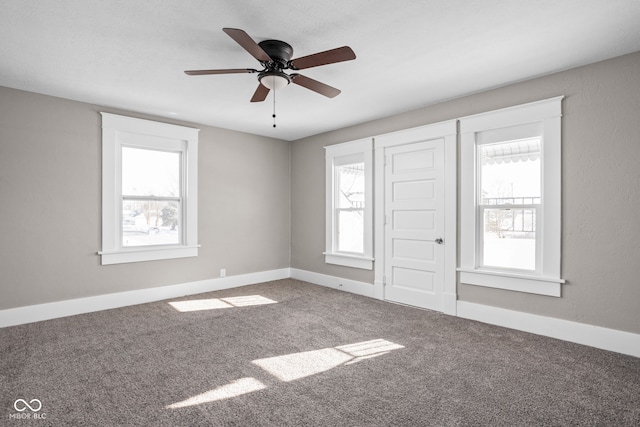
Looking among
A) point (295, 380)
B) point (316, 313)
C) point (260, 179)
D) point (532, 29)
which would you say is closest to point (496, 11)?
point (532, 29)

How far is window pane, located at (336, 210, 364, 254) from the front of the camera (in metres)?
5.34

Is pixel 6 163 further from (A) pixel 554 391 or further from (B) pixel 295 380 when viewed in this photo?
(A) pixel 554 391

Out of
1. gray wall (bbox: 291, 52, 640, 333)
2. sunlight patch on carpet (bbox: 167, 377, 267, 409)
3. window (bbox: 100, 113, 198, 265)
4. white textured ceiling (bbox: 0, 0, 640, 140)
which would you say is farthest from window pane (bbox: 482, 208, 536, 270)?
window (bbox: 100, 113, 198, 265)

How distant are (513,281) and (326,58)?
9.68 ft

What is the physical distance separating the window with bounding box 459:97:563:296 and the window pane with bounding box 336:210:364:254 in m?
1.66

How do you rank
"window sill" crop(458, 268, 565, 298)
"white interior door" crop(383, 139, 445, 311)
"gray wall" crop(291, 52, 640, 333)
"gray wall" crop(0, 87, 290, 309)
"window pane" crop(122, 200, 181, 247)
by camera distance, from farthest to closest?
"window pane" crop(122, 200, 181, 247)
"white interior door" crop(383, 139, 445, 311)
"gray wall" crop(0, 87, 290, 309)
"window sill" crop(458, 268, 565, 298)
"gray wall" crop(291, 52, 640, 333)

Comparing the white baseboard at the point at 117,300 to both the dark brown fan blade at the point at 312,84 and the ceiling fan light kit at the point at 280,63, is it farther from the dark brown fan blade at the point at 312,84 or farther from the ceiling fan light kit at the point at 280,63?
the dark brown fan blade at the point at 312,84

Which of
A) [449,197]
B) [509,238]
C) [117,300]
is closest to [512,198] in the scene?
[509,238]

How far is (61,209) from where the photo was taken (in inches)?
160

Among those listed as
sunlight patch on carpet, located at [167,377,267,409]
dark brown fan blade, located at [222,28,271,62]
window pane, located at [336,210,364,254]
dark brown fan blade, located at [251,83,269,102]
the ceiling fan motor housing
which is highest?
the ceiling fan motor housing

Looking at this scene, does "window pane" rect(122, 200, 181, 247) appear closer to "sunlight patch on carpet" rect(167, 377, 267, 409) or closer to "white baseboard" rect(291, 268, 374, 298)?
"white baseboard" rect(291, 268, 374, 298)

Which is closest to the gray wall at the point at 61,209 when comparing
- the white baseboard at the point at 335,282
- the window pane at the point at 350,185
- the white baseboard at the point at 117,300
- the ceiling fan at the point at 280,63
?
the white baseboard at the point at 117,300

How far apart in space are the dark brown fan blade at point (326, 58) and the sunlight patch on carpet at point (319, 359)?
7.62 feet

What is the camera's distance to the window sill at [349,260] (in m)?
5.08
